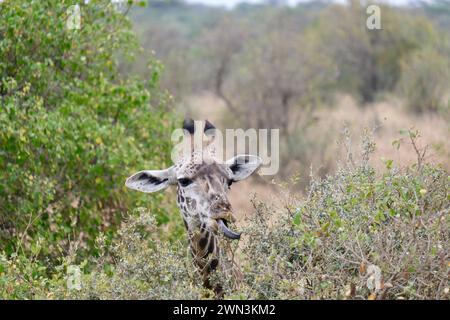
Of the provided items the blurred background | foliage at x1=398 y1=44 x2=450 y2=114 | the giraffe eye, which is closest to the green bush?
the giraffe eye

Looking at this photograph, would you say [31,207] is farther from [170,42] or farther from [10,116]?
[170,42]

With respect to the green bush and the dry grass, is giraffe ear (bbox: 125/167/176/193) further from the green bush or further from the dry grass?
the dry grass

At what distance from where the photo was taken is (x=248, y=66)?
22.5 meters

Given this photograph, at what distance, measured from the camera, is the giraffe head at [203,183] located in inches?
237

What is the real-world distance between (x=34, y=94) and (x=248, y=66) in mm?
14479

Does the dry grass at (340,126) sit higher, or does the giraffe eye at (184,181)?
the giraffe eye at (184,181)

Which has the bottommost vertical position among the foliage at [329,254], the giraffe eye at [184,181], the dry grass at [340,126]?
the dry grass at [340,126]

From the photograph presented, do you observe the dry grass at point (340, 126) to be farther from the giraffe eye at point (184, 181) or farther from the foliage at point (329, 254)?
the foliage at point (329, 254)

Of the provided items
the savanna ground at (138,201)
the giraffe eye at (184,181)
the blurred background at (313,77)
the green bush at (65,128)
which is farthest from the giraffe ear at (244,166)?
the blurred background at (313,77)

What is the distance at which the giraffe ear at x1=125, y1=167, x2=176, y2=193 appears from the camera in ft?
21.6

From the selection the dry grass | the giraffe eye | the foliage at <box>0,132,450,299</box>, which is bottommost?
the dry grass

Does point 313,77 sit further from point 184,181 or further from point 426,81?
point 184,181

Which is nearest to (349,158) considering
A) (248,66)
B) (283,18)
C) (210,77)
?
(248,66)

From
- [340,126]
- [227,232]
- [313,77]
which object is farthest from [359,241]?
[313,77]
